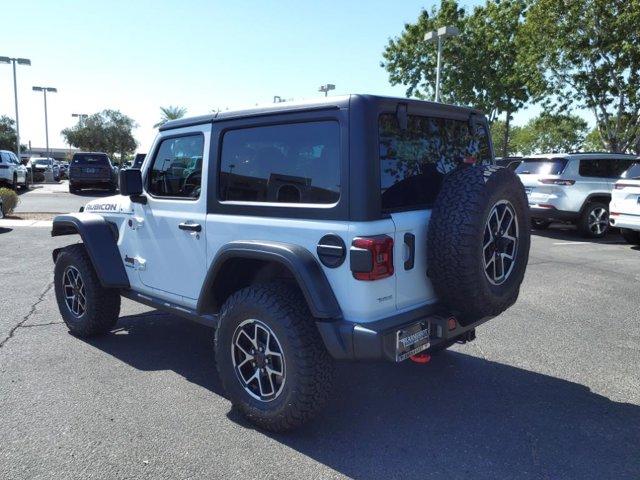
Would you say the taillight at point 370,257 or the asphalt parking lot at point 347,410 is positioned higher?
the taillight at point 370,257

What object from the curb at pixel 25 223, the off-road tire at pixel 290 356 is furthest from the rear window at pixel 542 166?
the curb at pixel 25 223

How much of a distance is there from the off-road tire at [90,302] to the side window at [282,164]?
178cm

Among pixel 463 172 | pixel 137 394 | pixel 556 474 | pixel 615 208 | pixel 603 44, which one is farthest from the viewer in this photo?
pixel 603 44

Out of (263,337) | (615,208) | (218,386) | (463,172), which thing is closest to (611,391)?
(463,172)

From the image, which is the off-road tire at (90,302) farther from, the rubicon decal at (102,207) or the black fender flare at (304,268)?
the black fender flare at (304,268)

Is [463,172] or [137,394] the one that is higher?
[463,172]

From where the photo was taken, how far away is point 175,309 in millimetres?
3805

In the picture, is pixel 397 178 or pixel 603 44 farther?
pixel 603 44

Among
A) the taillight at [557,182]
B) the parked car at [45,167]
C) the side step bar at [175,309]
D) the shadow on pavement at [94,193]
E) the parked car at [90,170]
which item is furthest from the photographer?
the parked car at [45,167]

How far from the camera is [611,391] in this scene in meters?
3.67

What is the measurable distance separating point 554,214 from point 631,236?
1471mm

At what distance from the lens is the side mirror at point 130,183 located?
3.94 m

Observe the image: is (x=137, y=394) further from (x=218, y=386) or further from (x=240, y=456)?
(x=240, y=456)

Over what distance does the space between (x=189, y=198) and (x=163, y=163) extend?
53 centimetres
